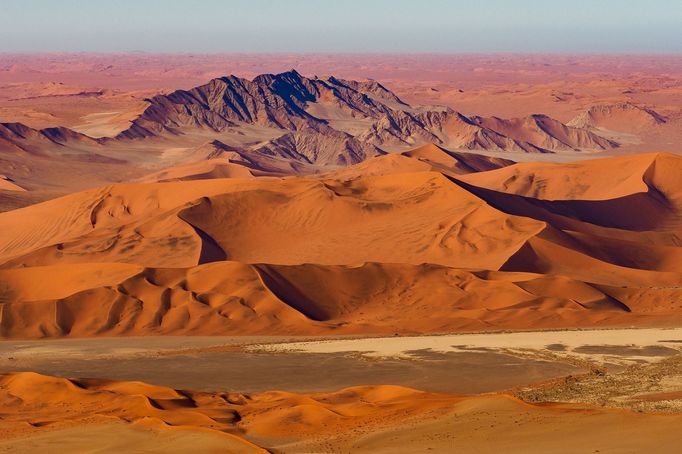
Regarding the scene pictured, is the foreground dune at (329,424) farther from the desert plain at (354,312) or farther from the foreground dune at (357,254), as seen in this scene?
the foreground dune at (357,254)

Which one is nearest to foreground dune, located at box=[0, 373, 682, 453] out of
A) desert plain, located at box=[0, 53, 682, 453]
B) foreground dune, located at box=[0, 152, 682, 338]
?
desert plain, located at box=[0, 53, 682, 453]

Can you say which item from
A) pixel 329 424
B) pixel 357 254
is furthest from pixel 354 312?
pixel 329 424

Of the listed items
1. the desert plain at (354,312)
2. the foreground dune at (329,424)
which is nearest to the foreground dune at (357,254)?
the desert plain at (354,312)

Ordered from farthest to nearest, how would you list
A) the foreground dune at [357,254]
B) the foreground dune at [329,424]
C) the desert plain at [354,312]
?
1. the foreground dune at [357,254]
2. the desert plain at [354,312]
3. the foreground dune at [329,424]

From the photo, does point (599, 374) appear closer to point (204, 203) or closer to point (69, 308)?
point (69, 308)

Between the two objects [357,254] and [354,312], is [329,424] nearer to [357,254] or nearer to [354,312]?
[354,312]

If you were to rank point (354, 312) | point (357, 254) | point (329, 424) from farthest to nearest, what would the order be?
point (357, 254) < point (354, 312) < point (329, 424)

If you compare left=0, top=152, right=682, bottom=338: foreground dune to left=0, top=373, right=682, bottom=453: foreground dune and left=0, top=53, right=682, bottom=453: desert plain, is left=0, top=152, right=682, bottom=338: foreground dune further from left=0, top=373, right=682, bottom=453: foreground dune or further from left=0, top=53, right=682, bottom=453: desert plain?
left=0, top=373, right=682, bottom=453: foreground dune

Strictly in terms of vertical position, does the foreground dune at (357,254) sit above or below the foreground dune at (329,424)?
below
